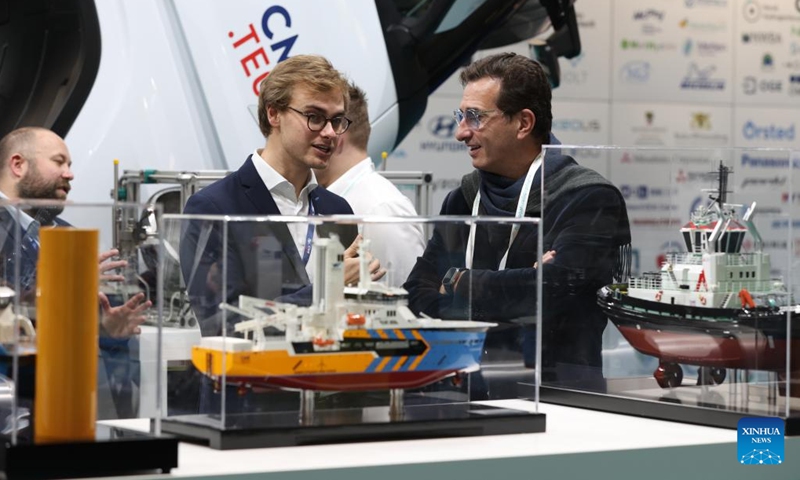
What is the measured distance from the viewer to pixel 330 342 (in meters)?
1.85

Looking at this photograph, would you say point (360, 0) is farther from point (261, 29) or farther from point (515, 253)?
point (515, 253)

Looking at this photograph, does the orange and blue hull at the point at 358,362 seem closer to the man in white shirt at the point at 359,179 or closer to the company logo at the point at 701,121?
the man in white shirt at the point at 359,179

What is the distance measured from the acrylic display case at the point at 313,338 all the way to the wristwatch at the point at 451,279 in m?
0.05

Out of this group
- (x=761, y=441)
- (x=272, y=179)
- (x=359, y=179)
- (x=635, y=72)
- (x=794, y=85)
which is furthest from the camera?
(x=794, y=85)

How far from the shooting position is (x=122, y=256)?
5.80ft

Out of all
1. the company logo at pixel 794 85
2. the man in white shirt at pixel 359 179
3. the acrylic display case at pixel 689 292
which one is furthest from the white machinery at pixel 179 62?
the company logo at pixel 794 85

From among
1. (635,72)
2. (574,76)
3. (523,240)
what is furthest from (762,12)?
(523,240)

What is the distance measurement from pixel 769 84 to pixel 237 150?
477cm

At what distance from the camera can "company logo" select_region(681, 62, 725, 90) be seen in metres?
8.25

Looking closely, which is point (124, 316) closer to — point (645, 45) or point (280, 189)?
point (280, 189)

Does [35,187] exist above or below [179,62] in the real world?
below

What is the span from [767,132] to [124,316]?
→ 7270 mm

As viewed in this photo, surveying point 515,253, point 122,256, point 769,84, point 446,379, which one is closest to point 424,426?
point 446,379

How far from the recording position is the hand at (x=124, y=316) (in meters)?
1.70
